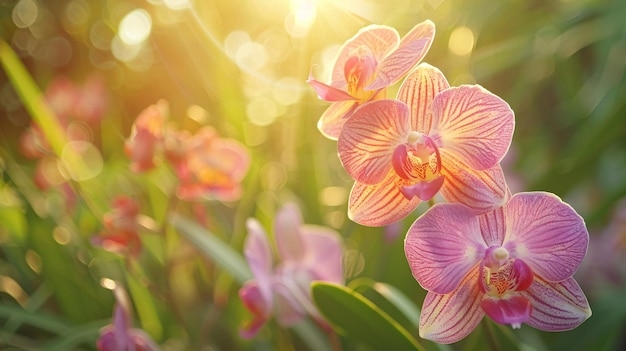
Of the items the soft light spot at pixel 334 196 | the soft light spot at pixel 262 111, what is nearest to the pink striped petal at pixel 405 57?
the soft light spot at pixel 334 196

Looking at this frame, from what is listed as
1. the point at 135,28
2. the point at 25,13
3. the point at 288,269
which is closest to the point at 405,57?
the point at 288,269

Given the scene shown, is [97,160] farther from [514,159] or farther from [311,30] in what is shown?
[514,159]

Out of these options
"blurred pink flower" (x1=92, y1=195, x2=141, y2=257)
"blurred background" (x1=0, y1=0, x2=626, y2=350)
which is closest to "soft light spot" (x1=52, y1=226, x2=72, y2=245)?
"blurred background" (x1=0, y1=0, x2=626, y2=350)

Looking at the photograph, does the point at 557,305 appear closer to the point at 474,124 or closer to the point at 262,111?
the point at 474,124

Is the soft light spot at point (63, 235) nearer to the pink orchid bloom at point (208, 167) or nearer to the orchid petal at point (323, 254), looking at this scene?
the pink orchid bloom at point (208, 167)

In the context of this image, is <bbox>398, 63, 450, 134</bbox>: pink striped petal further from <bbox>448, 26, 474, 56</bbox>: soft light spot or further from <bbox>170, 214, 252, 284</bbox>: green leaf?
<bbox>448, 26, 474, 56</bbox>: soft light spot

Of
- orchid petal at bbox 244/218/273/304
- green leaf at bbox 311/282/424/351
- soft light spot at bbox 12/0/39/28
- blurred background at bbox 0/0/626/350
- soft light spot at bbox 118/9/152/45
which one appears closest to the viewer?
green leaf at bbox 311/282/424/351

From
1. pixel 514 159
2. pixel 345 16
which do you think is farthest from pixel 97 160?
pixel 514 159
